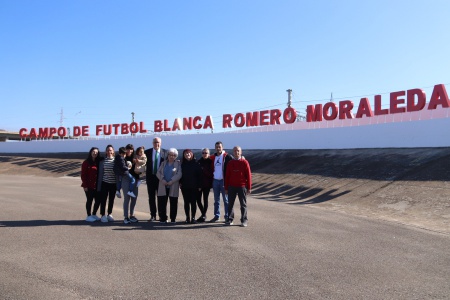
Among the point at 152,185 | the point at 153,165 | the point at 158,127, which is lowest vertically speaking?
the point at 152,185

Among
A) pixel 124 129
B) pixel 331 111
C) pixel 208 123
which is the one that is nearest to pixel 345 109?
pixel 331 111

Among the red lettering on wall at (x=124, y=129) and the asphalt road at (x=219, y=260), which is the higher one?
the red lettering on wall at (x=124, y=129)

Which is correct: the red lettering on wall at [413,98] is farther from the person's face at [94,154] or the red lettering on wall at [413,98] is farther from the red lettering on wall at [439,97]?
the person's face at [94,154]

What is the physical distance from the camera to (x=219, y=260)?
17.9 ft

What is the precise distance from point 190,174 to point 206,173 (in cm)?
45

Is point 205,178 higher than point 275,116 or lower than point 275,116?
lower

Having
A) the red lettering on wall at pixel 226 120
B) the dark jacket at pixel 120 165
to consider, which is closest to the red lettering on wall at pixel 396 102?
the red lettering on wall at pixel 226 120

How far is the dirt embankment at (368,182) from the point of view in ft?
34.2

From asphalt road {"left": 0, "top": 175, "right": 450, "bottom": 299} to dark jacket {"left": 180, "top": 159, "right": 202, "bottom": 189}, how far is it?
2.78 ft

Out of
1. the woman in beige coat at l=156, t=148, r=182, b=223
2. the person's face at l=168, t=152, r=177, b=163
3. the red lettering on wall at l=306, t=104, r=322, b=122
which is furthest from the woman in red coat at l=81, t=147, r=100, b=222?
the red lettering on wall at l=306, t=104, r=322, b=122

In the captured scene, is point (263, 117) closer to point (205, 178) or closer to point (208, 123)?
point (208, 123)

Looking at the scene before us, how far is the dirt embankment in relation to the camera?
34.2 feet

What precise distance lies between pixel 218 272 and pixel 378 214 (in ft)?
22.2

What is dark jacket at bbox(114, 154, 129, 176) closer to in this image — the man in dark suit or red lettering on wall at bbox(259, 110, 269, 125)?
the man in dark suit
